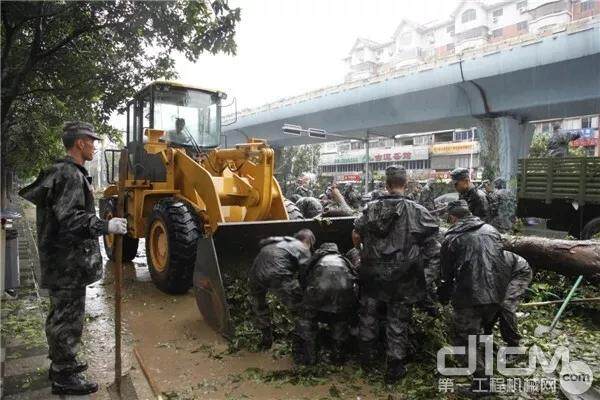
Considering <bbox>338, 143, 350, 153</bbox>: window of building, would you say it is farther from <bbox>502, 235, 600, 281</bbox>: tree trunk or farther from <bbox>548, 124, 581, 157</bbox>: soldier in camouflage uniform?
<bbox>502, 235, 600, 281</bbox>: tree trunk

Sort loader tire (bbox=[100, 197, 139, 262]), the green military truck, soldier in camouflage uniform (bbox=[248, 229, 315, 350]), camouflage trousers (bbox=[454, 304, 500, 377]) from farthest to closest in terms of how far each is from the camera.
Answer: the green military truck, loader tire (bbox=[100, 197, 139, 262]), soldier in camouflage uniform (bbox=[248, 229, 315, 350]), camouflage trousers (bbox=[454, 304, 500, 377])

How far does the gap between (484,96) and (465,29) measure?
44574mm

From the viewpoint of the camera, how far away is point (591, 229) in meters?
8.12

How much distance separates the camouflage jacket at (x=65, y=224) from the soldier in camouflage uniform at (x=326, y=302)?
5.55 feet

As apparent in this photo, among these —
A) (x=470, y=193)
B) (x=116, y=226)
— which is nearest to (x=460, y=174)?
(x=470, y=193)

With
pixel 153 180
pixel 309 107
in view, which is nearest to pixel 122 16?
pixel 153 180

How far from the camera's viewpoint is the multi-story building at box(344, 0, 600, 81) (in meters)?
41.3

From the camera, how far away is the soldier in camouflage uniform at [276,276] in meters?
4.09

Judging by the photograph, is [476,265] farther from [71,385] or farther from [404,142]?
[404,142]

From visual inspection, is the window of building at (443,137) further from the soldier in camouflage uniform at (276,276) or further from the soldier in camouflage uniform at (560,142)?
the soldier in camouflage uniform at (276,276)

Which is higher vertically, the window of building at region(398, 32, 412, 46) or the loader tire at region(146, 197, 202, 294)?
the window of building at region(398, 32, 412, 46)

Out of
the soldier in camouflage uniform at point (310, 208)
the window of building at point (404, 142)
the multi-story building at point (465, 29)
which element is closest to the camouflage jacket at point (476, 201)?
the soldier in camouflage uniform at point (310, 208)

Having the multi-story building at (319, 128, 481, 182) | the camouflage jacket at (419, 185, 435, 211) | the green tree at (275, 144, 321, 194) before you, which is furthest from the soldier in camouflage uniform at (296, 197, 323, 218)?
the green tree at (275, 144, 321, 194)

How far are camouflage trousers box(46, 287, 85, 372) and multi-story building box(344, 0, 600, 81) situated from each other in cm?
3615
